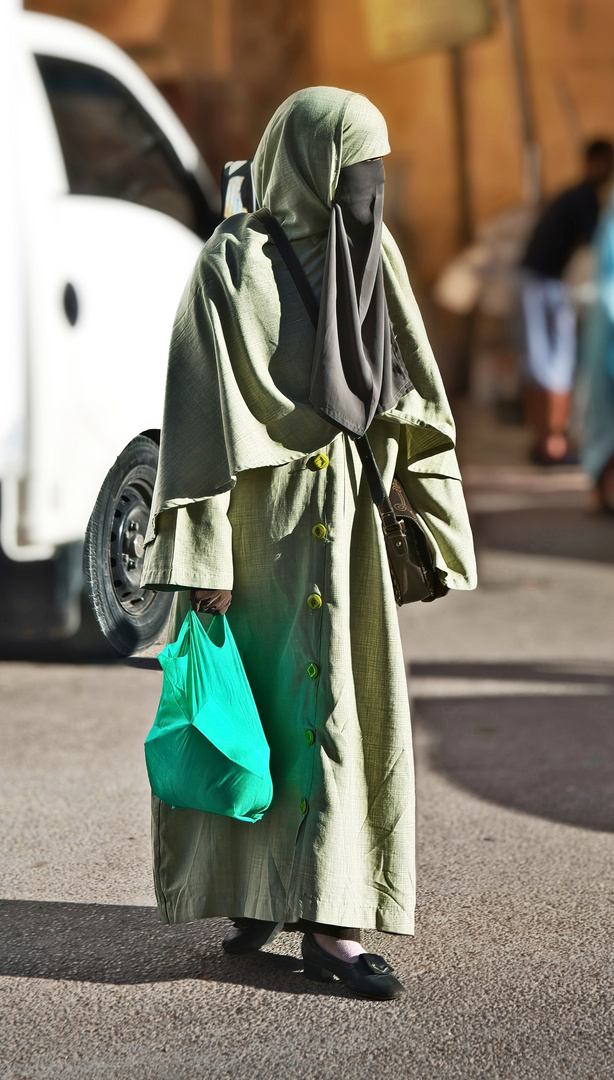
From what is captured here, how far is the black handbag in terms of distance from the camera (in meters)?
2.84

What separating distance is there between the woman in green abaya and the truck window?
9.55 feet

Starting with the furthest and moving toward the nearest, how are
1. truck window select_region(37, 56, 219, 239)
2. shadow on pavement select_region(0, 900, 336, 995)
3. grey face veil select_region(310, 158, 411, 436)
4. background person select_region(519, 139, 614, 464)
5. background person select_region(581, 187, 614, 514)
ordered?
background person select_region(519, 139, 614, 464)
background person select_region(581, 187, 614, 514)
truck window select_region(37, 56, 219, 239)
shadow on pavement select_region(0, 900, 336, 995)
grey face veil select_region(310, 158, 411, 436)

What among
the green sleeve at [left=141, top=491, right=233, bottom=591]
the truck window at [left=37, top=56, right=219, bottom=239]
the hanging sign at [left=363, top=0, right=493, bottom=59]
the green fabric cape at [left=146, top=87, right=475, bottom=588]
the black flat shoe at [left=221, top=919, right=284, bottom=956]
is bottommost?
the black flat shoe at [left=221, top=919, right=284, bottom=956]

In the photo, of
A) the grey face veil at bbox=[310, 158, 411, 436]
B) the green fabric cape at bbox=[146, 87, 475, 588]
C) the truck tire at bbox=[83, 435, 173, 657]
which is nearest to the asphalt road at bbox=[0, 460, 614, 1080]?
the truck tire at bbox=[83, 435, 173, 657]

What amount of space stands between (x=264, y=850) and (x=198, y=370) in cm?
100

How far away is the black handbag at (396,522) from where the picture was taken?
112 inches

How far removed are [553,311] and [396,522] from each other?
8.72 metres

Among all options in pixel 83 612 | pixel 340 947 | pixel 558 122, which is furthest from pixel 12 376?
pixel 558 122

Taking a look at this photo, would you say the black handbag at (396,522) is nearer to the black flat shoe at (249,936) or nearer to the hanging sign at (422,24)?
the black flat shoe at (249,936)

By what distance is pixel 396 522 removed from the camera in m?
2.92

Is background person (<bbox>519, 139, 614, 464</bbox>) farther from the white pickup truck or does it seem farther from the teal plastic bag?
the teal plastic bag

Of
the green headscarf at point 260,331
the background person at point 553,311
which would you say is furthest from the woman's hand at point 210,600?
the background person at point 553,311

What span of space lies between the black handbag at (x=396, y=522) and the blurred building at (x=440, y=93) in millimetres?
9968

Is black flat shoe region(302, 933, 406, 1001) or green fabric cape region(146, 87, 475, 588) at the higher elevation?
green fabric cape region(146, 87, 475, 588)
